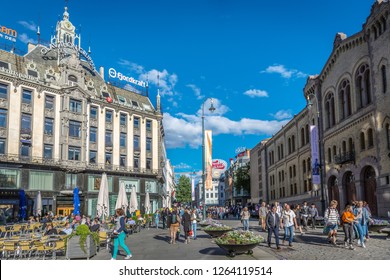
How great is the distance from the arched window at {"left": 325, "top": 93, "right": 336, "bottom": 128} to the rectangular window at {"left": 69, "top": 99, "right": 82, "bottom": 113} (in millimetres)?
30382

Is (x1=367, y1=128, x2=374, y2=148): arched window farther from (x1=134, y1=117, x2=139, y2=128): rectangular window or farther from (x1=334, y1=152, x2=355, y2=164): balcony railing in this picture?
(x1=134, y1=117, x2=139, y2=128): rectangular window

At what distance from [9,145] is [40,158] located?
3863mm

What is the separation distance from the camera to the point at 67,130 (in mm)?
47031

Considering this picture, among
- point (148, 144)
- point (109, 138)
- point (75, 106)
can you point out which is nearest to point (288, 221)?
point (75, 106)

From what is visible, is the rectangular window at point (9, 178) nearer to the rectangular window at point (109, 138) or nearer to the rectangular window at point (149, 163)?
the rectangular window at point (109, 138)

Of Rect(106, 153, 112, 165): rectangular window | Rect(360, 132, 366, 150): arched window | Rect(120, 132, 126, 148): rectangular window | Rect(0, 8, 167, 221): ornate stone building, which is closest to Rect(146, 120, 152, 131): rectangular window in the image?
Rect(0, 8, 167, 221): ornate stone building

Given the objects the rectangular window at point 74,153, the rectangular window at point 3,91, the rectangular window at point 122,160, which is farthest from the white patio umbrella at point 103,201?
the rectangular window at point 122,160

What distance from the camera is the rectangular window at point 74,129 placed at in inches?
1880

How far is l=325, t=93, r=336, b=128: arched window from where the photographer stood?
35.1 m

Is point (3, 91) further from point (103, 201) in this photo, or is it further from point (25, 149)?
point (103, 201)
